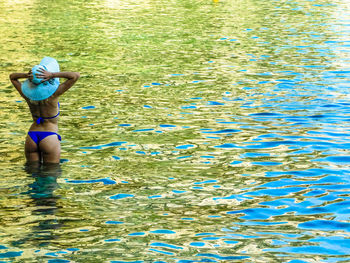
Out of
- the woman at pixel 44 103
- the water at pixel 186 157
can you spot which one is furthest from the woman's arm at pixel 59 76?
the water at pixel 186 157

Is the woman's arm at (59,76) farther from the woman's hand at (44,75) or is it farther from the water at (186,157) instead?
the water at (186,157)

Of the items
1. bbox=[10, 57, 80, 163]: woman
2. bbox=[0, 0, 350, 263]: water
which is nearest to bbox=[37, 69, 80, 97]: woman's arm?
bbox=[10, 57, 80, 163]: woman

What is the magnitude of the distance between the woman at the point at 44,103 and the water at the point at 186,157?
0.35m

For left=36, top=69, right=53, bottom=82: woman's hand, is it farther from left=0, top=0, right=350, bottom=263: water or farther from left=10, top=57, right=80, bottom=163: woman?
left=0, top=0, right=350, bottom=263: water

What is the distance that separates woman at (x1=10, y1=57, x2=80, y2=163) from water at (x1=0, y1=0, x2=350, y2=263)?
0.35m

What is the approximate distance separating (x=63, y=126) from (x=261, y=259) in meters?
7.51

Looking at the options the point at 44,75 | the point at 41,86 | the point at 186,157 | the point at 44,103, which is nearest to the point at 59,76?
the point at 44,75

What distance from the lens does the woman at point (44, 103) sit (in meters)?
9.52

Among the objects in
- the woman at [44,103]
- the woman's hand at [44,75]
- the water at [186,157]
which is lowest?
the water at [186,157]

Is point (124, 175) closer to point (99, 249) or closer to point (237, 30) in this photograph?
point (99, 249)

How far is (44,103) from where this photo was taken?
983cm

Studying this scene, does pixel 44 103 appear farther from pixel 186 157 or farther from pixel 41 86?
pixel 186 157

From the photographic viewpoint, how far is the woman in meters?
9.52

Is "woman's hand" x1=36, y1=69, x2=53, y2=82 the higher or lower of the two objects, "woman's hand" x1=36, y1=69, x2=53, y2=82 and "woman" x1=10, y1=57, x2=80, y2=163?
the higher
